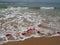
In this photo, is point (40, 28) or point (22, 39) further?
point (40, 28)

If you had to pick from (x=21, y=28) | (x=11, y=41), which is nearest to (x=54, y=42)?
(x=11, y=41)

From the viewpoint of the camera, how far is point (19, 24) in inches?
113

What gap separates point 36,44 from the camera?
1.87m

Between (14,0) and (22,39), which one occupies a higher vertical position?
(14,0)

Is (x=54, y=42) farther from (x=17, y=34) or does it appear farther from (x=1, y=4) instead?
(x=1, y=4)

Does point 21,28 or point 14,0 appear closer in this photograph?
point 21,28

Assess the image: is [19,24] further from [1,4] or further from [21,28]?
[1,4]

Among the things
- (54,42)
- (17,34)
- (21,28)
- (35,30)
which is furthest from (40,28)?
(54,42)

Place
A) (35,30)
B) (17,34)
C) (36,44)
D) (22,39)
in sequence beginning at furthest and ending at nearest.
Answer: (35,30) < (17,34) < (22,39) < (36,44)

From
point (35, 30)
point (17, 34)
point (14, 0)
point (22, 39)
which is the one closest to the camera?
point (22, 39)

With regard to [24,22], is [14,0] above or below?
above

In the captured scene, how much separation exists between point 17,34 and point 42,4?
3.43 m

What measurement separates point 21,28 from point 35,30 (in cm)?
29

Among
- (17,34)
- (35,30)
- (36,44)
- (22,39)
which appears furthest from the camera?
(35,30)
